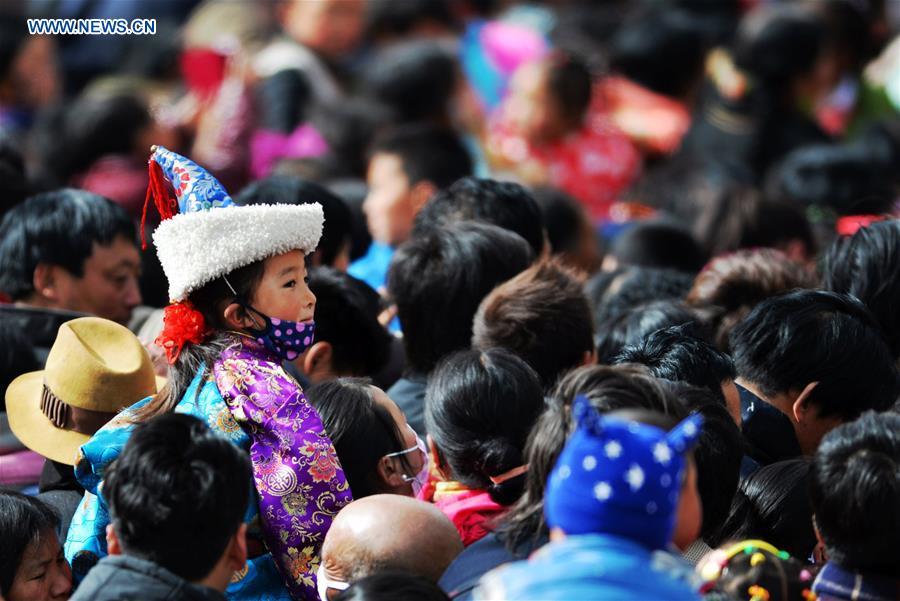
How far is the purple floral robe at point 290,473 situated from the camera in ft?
11.8

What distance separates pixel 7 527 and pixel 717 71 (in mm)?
6074

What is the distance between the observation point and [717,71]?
8875mm

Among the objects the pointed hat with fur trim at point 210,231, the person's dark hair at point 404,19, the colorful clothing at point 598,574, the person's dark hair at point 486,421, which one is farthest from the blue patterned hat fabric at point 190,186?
the person's dark hair at point 404,19

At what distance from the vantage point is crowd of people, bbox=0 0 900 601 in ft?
10.2

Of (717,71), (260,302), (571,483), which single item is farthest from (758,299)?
(717,71)

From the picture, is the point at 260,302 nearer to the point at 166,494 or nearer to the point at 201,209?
the point at 201,209

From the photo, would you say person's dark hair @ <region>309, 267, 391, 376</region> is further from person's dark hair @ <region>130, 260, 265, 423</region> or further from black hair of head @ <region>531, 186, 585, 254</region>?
black hair of head @ <region>531, 186, 585, 254</region>

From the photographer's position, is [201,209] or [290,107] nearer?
[201,209]

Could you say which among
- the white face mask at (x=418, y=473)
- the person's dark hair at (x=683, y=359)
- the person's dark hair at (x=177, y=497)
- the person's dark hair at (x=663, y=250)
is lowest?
the person's dark hair at (x=663, y=250)

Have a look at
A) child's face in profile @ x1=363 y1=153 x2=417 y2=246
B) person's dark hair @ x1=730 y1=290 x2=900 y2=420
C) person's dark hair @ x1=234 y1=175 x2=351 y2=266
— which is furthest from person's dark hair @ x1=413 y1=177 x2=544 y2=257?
person's dark hair @ x1=730 y1=290 x2=900 y2=420

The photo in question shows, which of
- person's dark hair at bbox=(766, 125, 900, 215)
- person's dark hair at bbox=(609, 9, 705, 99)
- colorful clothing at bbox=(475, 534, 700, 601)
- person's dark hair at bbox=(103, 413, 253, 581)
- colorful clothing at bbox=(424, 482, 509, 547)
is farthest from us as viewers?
person's dark hair at bbox=(609, 9, 705, 99)

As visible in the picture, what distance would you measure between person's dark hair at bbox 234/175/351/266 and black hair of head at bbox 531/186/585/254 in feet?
4.14

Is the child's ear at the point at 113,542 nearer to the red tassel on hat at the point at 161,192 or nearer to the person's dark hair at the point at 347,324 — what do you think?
the red tassel on hat at the point at 161,192

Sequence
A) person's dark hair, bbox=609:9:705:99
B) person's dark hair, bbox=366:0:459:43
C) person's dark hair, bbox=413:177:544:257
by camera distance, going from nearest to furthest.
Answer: person's dark hair, bbox=413:177:544:257 < person's dark hair, bbox=609:9:705:99 < person's dark hair, bbox=366:0:459:43
